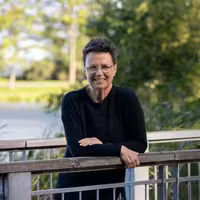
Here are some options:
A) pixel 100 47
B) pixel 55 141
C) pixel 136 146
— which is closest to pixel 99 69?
pixel 100 47

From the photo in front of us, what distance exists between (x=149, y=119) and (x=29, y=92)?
30.6 m

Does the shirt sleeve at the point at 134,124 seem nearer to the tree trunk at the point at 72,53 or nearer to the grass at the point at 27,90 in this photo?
the tree trunk at the point at 72,53

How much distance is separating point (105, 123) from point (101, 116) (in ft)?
0.15

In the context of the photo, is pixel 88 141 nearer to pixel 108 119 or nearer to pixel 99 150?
pixel 99 150

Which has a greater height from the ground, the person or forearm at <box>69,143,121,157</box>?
the person

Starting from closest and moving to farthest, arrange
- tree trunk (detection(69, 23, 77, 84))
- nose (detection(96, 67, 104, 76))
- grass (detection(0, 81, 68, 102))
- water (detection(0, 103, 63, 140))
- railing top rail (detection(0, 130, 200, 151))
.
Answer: nose (detection(96, 67, 104, 76))
railing top rail (detection(0, 130, 200, 151))
water (detection(0, 103, 63, 140))
tree trunk (detection(69, 23, 77, 84))
grass (detection(0, 81, 68, 102))

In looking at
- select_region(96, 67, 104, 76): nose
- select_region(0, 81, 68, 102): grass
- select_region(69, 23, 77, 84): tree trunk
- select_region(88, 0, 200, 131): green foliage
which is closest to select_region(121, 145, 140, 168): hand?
select_region(96, 67, 104, 76): nose

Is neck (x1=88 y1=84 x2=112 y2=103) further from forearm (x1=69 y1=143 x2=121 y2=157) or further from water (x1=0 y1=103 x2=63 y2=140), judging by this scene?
water (x1=0 y1=103 x2=63 y2=140)

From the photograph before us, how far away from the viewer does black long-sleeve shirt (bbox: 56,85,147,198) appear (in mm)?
2543

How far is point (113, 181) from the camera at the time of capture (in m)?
2.58

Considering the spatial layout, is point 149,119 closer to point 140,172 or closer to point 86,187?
point 140,172

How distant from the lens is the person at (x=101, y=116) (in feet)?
8.34

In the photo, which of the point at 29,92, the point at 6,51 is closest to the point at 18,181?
the point at 6,51

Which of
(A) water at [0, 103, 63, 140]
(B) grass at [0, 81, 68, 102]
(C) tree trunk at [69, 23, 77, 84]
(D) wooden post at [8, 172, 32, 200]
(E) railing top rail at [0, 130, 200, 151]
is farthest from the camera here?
(B) grass at [0, 81, 68, 102]
